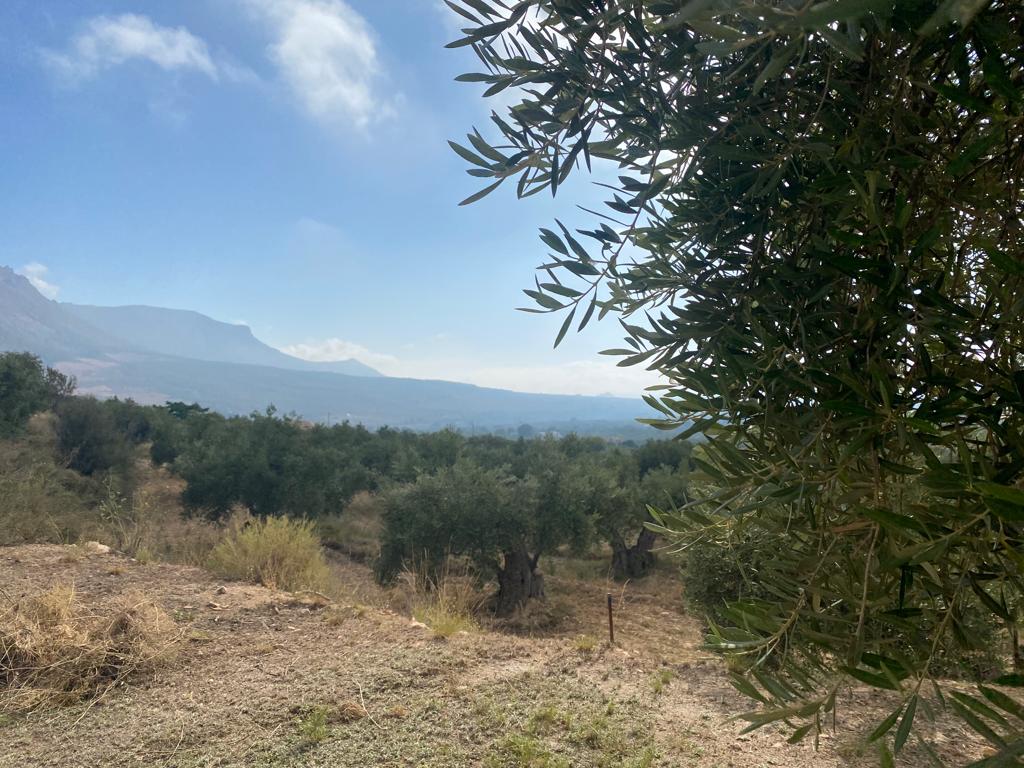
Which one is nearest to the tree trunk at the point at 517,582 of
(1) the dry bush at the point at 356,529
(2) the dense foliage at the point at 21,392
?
(1) the dry bush at the point at 356,529

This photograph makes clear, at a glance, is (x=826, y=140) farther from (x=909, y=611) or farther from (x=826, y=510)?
(x=909, y=611)

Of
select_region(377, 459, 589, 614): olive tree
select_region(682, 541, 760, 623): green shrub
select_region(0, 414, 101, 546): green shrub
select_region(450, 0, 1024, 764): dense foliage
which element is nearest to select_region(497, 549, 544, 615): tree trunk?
select_region(377, 459, 589, 614): olive tree

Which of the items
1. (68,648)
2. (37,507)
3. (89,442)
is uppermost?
(68,648)

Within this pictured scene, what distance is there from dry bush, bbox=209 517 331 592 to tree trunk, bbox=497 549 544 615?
5727mm

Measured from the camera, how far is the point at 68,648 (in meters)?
4.20

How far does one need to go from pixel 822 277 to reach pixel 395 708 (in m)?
3.75

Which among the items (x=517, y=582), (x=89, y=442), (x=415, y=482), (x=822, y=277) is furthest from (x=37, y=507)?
(x=822, y=277)

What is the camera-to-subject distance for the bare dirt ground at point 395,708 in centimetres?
326

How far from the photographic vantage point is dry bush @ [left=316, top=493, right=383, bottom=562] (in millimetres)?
17750

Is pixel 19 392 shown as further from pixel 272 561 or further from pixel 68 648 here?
pixel 68 648

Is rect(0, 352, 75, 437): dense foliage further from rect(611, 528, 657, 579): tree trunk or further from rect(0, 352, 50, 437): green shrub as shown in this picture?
rect(611, 528, 657, 579): tree trunk

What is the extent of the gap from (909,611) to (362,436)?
2920 centimetres

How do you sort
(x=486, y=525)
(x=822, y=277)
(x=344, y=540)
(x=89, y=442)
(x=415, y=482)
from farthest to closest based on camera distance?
(x=89, y=442) < (x=344, y=540) < (x=415, y=482) < (x=486, y=525) < (x=822, y=277)

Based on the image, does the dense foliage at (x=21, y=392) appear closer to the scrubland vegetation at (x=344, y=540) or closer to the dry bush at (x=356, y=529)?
the scrubland vegetation at (x=344, y=540)
